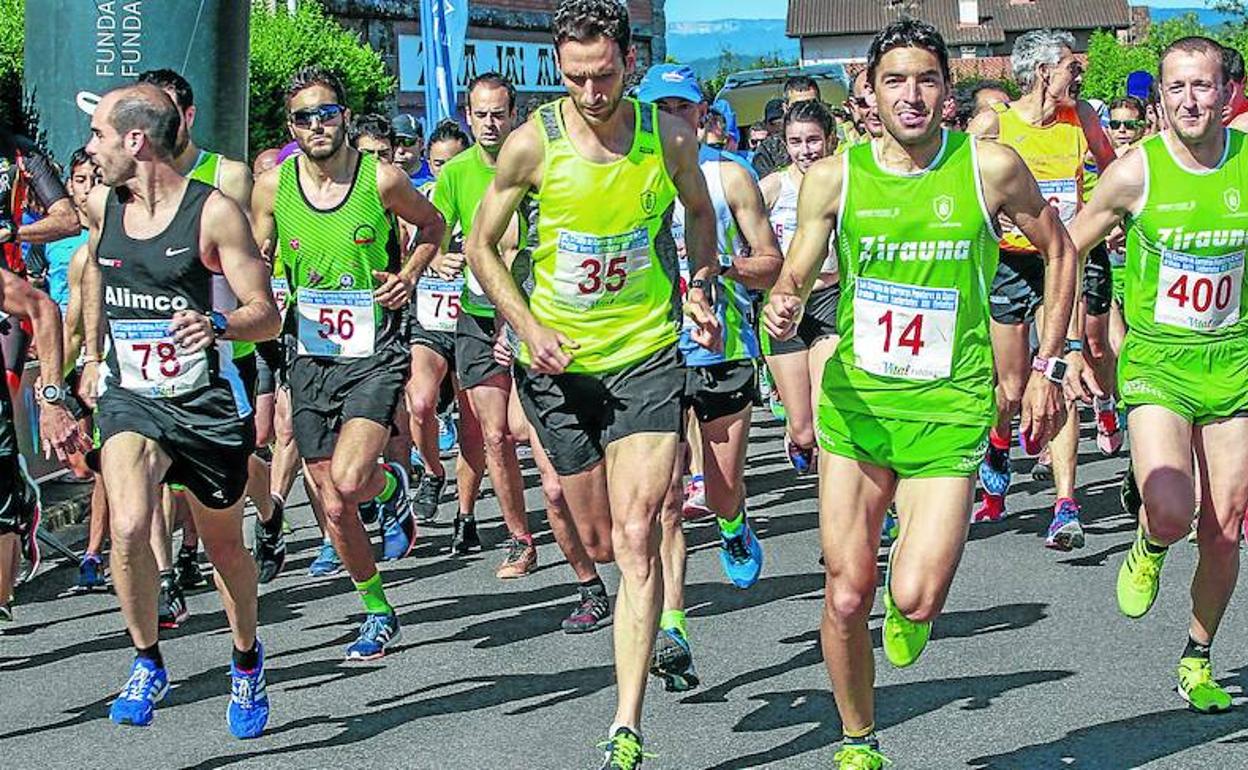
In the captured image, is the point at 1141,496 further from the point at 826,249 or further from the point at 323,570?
the point at 323,570

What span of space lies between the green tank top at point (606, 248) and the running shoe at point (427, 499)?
492 centimetres

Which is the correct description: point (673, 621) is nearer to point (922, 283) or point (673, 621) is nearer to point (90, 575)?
point (922, 283)

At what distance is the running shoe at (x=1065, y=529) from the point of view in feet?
31.8

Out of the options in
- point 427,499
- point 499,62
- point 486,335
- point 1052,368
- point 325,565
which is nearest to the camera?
point 1052,368

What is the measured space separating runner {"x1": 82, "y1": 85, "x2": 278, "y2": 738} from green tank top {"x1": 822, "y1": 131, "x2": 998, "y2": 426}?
1905 millimetres

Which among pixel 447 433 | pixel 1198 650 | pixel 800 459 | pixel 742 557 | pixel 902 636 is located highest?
pixel 902 636

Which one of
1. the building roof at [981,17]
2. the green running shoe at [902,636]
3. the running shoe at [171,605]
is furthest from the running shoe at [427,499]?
the building roof at [981,17]

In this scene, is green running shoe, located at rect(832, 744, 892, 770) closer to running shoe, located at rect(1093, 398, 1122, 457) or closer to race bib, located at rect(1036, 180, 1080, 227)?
race bib, located at rect(1036, 180, 1080, 227)

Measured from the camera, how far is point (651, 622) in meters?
6.20

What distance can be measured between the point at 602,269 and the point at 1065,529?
3.86 m

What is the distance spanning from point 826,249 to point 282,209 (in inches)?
124

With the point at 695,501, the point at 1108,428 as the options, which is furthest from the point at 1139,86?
the point at 695,501

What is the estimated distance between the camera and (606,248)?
6.55m

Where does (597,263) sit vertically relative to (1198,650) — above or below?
above
